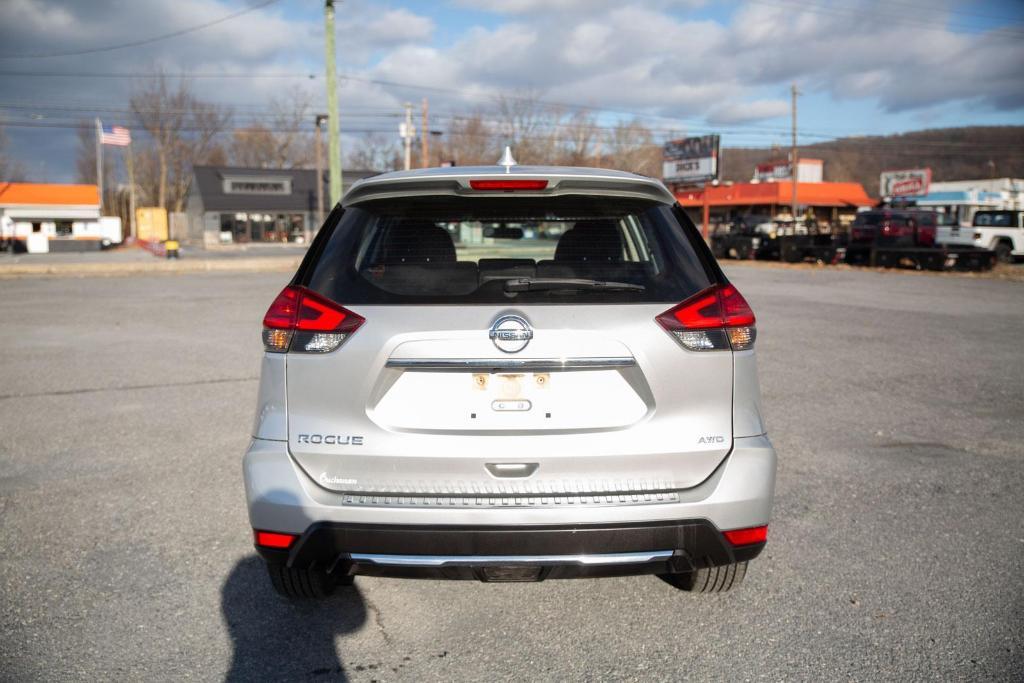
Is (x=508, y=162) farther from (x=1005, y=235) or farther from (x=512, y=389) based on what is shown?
(x=1005, y=235)

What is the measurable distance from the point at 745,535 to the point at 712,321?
0.73m

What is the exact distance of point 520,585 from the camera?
338 cm

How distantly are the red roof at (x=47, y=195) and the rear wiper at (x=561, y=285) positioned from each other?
7496 cm

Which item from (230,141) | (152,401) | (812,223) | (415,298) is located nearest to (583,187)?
(415,298)

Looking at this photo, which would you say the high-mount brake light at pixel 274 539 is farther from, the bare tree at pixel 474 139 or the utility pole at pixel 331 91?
the bare tree at pixel 474 139

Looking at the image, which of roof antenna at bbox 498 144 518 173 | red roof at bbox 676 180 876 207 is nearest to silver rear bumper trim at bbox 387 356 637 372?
roof antenna at bbox 498 144 518 173

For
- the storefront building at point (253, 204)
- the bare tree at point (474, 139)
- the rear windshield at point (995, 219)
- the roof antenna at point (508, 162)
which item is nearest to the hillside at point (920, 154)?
the bare tree at point (474, 139)

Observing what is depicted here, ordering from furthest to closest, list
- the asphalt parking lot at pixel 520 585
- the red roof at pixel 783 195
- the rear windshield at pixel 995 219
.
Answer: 1. the red roof at pixel 783 195
2. the rear windshield at pixel 995 219
3. the asphalt parking lot at pixel 520 585

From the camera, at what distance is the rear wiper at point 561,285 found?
8.65 ft

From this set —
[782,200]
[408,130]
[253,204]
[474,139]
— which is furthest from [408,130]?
[782,200]

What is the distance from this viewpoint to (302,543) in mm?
2598

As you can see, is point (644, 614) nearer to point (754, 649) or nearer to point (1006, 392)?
point (754, 649)

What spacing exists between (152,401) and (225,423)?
1.14m

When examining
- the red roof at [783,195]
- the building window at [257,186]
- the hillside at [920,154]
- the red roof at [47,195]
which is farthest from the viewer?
the hillside at [920,154]
